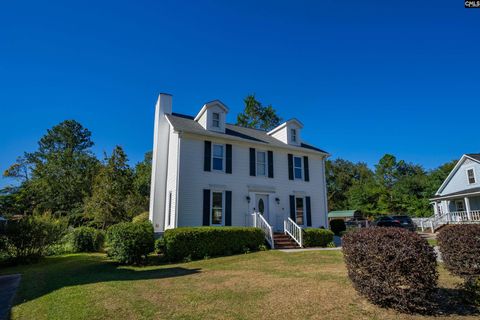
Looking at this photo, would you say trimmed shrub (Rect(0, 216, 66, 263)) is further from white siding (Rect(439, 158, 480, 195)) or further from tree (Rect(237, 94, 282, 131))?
white siding (Rect(439, 158, 480, 195))

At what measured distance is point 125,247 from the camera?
10484mm

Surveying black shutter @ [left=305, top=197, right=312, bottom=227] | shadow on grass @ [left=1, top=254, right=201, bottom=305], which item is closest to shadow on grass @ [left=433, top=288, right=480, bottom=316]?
shadow on grass @ [left=1, top=254, right=201, bottom=305]

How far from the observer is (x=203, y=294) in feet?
19.6

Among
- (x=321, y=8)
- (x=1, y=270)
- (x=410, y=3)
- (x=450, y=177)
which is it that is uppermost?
(x=321, y=8)

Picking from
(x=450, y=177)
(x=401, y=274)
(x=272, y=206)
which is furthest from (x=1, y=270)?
(x=450, y=177)

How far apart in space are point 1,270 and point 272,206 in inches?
526

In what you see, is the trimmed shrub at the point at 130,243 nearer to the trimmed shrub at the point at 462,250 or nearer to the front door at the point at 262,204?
the front door at the point at 262,204

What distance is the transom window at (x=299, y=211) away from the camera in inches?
690

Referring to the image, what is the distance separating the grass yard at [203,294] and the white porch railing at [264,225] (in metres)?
4.46

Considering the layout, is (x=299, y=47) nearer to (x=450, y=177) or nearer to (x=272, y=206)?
(x=272, y=206)

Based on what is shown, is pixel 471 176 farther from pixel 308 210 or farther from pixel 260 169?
pixel 260 169

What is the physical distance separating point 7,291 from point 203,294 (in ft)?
19.2

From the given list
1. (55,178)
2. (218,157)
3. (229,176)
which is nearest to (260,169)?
(229,176)

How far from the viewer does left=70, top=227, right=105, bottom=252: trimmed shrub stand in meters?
16.0
